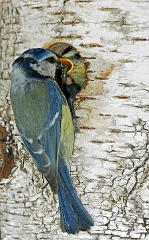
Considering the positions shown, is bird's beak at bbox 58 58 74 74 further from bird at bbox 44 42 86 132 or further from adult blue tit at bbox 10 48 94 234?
adult blue tit at bbox 10 48 94 234

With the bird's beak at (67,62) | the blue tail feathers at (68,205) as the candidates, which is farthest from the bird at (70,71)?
the blue tail feathers at (68,205)

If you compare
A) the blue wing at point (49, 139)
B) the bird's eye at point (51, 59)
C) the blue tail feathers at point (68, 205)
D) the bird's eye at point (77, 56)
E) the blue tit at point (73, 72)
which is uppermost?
the bird's eye at point (51, 59)

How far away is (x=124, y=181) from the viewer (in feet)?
10.1

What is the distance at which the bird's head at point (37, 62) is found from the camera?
3.08 m

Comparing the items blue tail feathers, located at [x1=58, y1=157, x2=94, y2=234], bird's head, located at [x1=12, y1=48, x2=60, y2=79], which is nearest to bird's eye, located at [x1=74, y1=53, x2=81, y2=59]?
bird's head, located at [x1=12, y1=48, x2=60, y2=79]

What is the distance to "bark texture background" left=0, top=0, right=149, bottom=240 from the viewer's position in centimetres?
303

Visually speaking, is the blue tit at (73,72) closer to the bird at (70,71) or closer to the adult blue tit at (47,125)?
the bird at (70,71)

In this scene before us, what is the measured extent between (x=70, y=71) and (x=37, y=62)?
0.34m

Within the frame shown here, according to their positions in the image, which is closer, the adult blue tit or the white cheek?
the adult blue tit

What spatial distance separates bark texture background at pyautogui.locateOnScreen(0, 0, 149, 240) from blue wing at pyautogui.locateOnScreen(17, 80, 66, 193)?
0.11 m

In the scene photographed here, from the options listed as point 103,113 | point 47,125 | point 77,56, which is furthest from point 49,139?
point 77,56

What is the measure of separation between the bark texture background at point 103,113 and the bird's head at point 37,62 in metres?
0.08

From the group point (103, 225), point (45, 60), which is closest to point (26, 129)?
point (45, 60)

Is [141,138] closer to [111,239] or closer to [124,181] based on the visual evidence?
[124,181]
